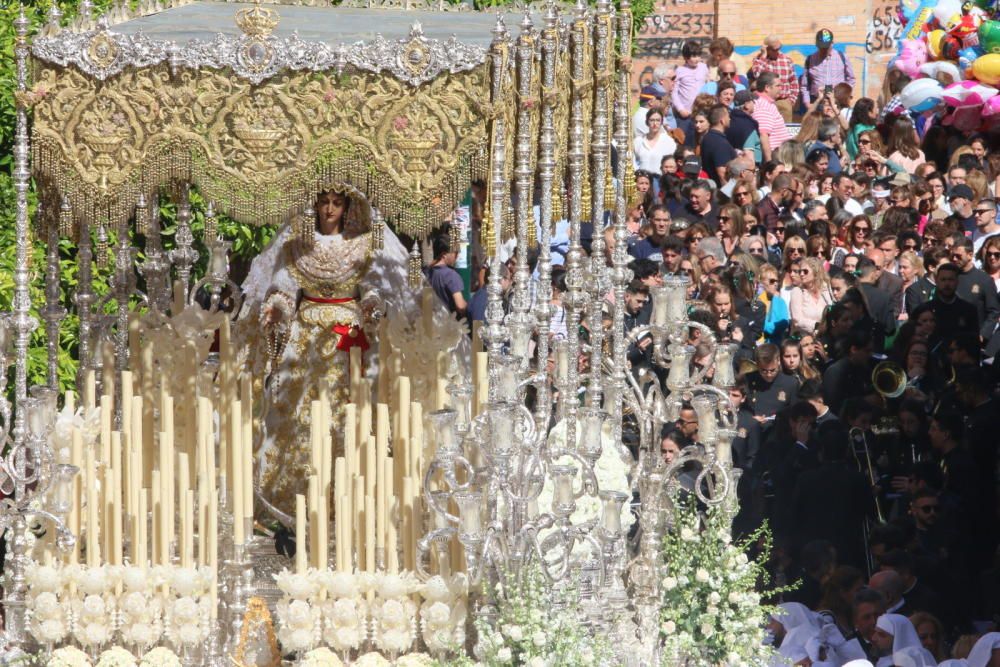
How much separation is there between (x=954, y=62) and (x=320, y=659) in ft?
31.6

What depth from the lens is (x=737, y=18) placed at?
19.9 meters

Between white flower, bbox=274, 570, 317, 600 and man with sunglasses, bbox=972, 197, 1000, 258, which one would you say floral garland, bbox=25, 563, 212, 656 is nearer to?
white flower, bbox=274, 570, 317, 600

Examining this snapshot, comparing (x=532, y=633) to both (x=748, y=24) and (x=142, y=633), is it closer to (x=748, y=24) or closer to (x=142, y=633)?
(x=142, y=633)

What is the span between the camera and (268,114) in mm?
8750

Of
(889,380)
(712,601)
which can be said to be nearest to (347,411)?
(712,601)

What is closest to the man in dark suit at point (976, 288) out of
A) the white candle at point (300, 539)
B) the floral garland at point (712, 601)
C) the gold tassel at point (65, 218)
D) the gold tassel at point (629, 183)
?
the gold tassel at point (629, 183)

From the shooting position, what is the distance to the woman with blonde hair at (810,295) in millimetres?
12227

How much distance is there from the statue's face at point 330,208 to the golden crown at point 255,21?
5.17 ft

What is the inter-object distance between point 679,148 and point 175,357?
5.54 metres

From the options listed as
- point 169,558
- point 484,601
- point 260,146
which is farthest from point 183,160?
point 484,601

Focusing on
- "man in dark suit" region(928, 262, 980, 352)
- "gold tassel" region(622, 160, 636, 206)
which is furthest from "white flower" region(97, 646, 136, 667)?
"man in dark suit" region(928, 262, 980, 352)

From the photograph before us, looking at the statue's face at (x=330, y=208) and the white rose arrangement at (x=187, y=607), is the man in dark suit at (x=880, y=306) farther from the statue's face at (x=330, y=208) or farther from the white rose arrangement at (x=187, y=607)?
the white rose arrangement at (x=187, y=607)

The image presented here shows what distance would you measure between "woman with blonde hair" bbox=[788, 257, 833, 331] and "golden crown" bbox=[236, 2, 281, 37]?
466cm

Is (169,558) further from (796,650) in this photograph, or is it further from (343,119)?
(796,650)
